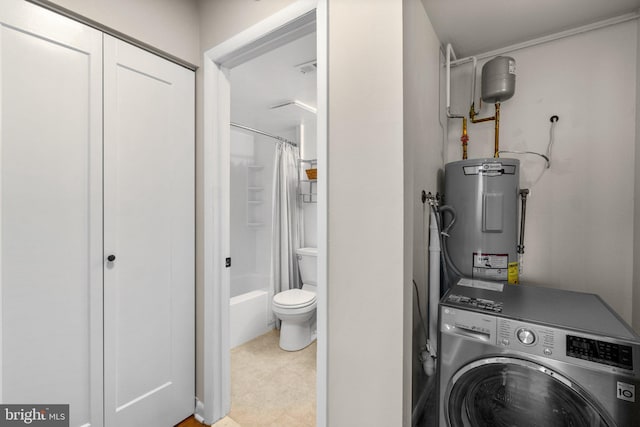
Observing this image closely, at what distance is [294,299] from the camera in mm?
2562

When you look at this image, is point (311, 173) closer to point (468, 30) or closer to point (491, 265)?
point (468, 30)

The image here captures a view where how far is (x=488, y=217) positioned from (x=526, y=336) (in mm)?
701

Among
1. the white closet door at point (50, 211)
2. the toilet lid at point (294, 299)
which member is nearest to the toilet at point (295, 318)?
the toilet lid at point (294, 299)

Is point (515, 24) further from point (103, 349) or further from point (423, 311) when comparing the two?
point (103, 349)

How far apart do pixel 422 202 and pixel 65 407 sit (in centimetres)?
199

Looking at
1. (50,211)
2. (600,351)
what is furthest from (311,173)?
(600,351)

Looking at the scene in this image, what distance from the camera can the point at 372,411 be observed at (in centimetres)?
107

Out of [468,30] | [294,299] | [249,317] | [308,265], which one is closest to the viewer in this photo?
[468,30]

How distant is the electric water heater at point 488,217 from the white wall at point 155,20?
1.80 m

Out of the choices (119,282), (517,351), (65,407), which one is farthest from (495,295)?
(65,407)

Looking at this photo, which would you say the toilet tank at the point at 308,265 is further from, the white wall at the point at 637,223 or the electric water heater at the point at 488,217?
the white wall at the point at 637,223

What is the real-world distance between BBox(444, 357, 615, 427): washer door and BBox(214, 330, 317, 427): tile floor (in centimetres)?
90

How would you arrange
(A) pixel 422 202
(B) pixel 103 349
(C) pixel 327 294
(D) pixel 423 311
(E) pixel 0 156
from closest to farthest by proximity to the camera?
(E) pixel 0 156 < (C) pixel 327 294 < (B) pixel 103 349 < (A) pixel 422 202 < (D) pixel 423 311

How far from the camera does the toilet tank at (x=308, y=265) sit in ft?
9.91
